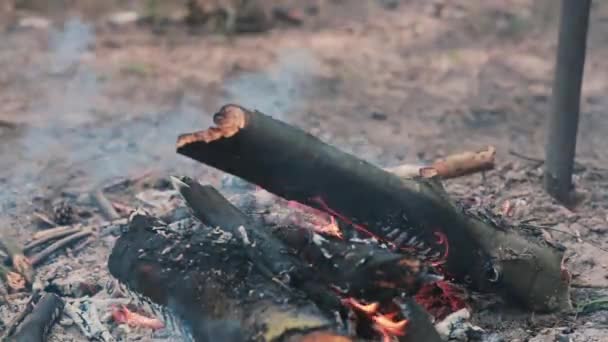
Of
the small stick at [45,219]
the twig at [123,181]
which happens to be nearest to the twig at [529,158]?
the twig at [123,181]

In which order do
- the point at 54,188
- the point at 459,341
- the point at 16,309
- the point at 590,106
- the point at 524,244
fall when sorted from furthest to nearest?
the point at 590,106
the point at 54,188
the point at 16,309
the point at 524,244
the point at 459,341

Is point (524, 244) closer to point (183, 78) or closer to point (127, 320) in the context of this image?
point (127, 320)

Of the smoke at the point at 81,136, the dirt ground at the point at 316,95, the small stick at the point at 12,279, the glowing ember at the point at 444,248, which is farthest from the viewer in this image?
the smoke at the point at 81,136

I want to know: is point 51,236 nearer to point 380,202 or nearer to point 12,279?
point 12,279

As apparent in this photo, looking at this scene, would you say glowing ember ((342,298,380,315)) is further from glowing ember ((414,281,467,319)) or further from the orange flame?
glowing ember ((414,281,467,319))

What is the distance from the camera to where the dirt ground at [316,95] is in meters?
4.92

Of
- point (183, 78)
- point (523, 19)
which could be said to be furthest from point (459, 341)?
point (523, 19)

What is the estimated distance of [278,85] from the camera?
6.88 metres

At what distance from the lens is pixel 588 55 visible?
745 centimetres

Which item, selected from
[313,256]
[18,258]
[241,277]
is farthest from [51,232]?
[313,256]

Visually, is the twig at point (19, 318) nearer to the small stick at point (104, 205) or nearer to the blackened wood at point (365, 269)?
the small stick at point (104, 205)

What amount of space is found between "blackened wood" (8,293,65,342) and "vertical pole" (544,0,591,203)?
2.78 m

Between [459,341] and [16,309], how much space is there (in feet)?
6.57

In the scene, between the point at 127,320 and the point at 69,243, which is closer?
the point at 127,320
